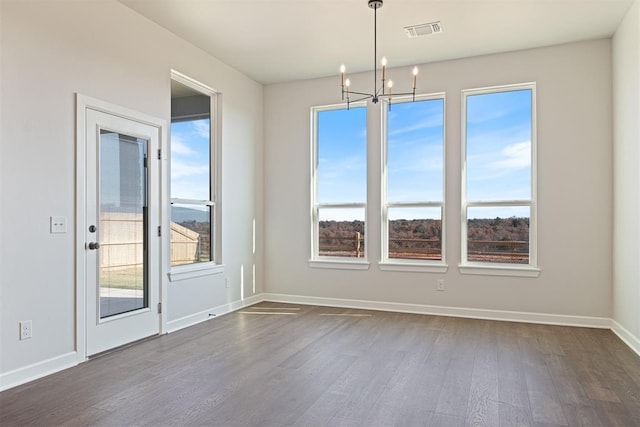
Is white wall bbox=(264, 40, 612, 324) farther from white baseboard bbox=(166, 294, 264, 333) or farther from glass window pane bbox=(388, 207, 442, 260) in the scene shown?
white baseboard bbox=(166, 294, 264, 333)

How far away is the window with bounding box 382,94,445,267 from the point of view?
536cm

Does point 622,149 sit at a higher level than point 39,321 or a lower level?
higher

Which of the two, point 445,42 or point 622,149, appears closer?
point 622,149

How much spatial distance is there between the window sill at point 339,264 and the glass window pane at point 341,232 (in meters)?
0.11

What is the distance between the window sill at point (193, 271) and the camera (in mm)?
4535

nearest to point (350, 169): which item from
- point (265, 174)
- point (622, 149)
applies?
point (265, 174)

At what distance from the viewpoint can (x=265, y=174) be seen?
20.3 ft

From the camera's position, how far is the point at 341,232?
19.3 ft

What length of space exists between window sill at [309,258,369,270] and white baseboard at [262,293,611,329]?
0.43 metres

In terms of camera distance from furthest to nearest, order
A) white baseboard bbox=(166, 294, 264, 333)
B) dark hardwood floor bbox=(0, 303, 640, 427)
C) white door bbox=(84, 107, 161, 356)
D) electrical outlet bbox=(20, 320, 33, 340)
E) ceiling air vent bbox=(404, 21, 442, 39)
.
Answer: white baseboard bbox=(166, 294, 264, 333)
ceiling air vent bbox=(404, 21, 442, 39)
white door bbox=(84, 107, 161, 356)
electrical outlet bbox=(20, 320, 33, 340)
dark hardwood floor bbox=(0, 303, 640, 427)

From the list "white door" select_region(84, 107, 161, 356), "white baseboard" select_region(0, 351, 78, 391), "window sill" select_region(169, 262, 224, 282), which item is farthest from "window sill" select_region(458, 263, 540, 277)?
"white baseboard" select_region(0, 351, 78, 391)

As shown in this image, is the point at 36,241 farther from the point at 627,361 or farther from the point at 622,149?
the point at 622,149

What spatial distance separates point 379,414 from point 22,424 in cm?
203

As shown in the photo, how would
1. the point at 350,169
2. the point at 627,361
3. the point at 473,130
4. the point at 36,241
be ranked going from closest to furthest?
the point at 36,241, the point at 627,361, the point at 473,130, the point at 350,169
